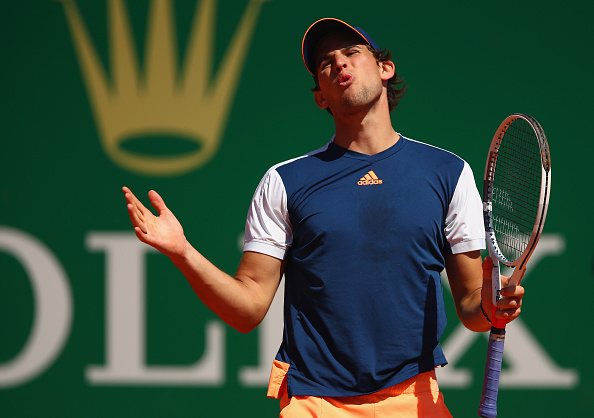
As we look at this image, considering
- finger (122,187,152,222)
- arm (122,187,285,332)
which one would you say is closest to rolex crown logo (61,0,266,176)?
arm (122,187,285,332)

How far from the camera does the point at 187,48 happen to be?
12.2ft

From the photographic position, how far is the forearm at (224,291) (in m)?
1.99

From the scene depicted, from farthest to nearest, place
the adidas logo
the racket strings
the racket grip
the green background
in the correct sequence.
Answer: the green background < the racket strings < the adidas logo < the racket grip

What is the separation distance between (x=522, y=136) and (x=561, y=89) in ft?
2.78

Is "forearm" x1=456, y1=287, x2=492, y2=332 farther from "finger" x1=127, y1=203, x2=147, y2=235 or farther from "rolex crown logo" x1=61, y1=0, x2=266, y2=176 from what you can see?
"rolex crown logo" x1=61, y1=0, x2=266, y2=176

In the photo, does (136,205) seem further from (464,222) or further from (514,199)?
(514,199)

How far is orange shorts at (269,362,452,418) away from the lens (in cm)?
205

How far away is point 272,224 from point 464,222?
0.59 m

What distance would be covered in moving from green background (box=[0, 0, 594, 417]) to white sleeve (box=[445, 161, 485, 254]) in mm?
1443

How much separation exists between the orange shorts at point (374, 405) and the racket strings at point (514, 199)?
0.50 meters

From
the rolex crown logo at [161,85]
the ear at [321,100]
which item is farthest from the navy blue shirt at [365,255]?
the rolex crown logo at [161,85]

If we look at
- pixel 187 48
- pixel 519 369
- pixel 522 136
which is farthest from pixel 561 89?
pixel 187 48

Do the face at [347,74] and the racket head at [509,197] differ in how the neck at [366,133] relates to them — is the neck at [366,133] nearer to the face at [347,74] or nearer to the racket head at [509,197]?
the face at [347,74]

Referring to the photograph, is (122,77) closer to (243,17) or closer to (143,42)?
(143,42)
